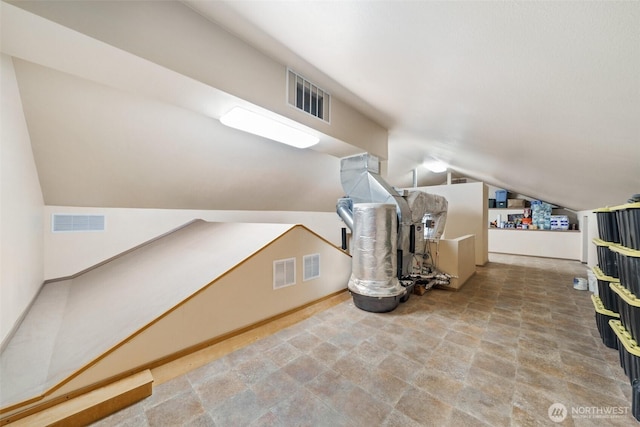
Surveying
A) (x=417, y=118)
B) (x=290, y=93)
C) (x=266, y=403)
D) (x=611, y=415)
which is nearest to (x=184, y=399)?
(x=266, y=403)

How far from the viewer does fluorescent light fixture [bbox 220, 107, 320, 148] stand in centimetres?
201

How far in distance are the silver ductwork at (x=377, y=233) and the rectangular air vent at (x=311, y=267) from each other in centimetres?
50

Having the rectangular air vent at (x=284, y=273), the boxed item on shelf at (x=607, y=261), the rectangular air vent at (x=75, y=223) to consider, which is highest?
the rectangular air vent at (x=75, y=223)

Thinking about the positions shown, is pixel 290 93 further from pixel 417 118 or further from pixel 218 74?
pixel 417 118

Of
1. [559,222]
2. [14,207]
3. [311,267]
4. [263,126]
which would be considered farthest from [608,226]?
[559,222]

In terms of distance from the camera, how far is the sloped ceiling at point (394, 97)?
0.91 m

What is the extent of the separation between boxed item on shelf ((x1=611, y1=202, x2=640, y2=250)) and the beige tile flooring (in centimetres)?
104

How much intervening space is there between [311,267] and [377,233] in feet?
3.26

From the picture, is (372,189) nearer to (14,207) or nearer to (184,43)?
(184,43)

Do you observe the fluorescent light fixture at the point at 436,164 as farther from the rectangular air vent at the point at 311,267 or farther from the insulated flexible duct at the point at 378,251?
the rectangular air vent at the point at 311,267

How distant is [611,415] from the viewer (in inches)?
53.0

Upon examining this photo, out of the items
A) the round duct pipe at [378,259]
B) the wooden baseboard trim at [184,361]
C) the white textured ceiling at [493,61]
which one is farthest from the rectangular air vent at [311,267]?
the white textured ceiling at [493,61]

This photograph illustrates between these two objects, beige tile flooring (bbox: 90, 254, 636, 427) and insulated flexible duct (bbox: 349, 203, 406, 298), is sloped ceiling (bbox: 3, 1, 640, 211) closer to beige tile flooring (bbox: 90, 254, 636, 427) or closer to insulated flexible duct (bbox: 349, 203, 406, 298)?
insulated flexible duct (bbox: 349, 203, 406, 298)

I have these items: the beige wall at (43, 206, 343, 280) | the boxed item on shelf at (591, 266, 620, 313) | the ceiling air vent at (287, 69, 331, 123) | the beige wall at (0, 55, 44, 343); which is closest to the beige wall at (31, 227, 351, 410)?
the beige wall at (0, 55, 44, 343)
